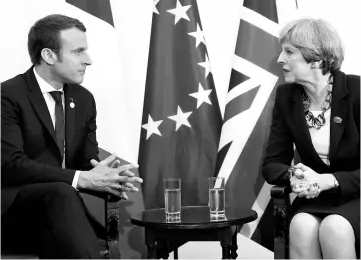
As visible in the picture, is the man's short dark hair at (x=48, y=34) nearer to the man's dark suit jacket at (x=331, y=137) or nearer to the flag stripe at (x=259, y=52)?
the flag stripe at (x=259, y=52)

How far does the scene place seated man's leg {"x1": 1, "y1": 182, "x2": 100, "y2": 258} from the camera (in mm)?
2291

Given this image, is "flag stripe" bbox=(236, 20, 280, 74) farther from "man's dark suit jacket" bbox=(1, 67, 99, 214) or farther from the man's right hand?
the man's right hand

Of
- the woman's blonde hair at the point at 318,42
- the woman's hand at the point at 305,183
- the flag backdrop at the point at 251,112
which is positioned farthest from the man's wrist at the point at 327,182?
the flag backdrop at the point at 251,112

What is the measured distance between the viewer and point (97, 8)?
3369mm

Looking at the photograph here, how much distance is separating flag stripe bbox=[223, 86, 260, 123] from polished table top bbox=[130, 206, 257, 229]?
0.62 m

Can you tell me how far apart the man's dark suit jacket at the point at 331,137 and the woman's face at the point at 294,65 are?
0.07m

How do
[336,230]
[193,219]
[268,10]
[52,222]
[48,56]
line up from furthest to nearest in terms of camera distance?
[268,10], [48,56], [193,219], [336,230], [52,222]

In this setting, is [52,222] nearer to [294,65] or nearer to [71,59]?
[71,59]

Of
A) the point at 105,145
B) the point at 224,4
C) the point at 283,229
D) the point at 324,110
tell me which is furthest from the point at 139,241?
the point at 224,4

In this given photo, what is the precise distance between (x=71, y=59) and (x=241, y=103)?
101cm

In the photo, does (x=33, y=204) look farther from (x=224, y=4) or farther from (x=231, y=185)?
(x=224, y=4)

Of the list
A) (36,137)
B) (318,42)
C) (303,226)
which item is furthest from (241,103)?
(36,137)

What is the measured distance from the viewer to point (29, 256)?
2.52 m

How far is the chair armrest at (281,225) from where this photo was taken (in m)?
2.61
